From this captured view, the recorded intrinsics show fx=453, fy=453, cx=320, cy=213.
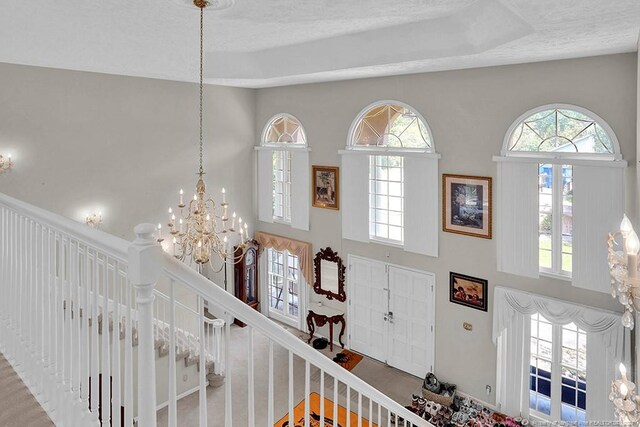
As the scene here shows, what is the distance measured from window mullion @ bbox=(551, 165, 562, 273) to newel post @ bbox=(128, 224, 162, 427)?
5662mm

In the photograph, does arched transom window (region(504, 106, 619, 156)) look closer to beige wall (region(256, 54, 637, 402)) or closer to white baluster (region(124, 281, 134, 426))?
beige wall (region(256, 54, 637, 402))

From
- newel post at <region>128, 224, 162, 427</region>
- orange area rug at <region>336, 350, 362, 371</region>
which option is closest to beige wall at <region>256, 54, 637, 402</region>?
A: orange area rug at <region>336, 350, 362, 371</region>

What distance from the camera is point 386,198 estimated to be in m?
7.69

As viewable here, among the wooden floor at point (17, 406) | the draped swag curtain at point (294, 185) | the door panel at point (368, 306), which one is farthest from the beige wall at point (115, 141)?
the wooden floor at point (17, 406)

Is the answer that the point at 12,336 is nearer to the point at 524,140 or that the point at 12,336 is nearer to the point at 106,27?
the point at 106,27

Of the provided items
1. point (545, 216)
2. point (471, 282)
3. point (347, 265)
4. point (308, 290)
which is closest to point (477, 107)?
point (545, 216)

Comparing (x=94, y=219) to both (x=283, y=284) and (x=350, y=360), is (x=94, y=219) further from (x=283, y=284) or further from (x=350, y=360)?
(x=350, y=360)

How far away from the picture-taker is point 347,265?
26.8 ft

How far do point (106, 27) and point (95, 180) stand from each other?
3.06 meters

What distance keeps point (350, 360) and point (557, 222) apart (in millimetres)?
4108

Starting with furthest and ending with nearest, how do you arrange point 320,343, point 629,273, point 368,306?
point 320,343 < point 368,306 < point 629,273

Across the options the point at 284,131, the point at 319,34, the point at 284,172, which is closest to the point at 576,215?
the point at 319,34

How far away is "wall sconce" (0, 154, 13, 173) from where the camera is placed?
6137 millimetres

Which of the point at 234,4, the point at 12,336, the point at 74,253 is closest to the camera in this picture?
the point at 74,253
